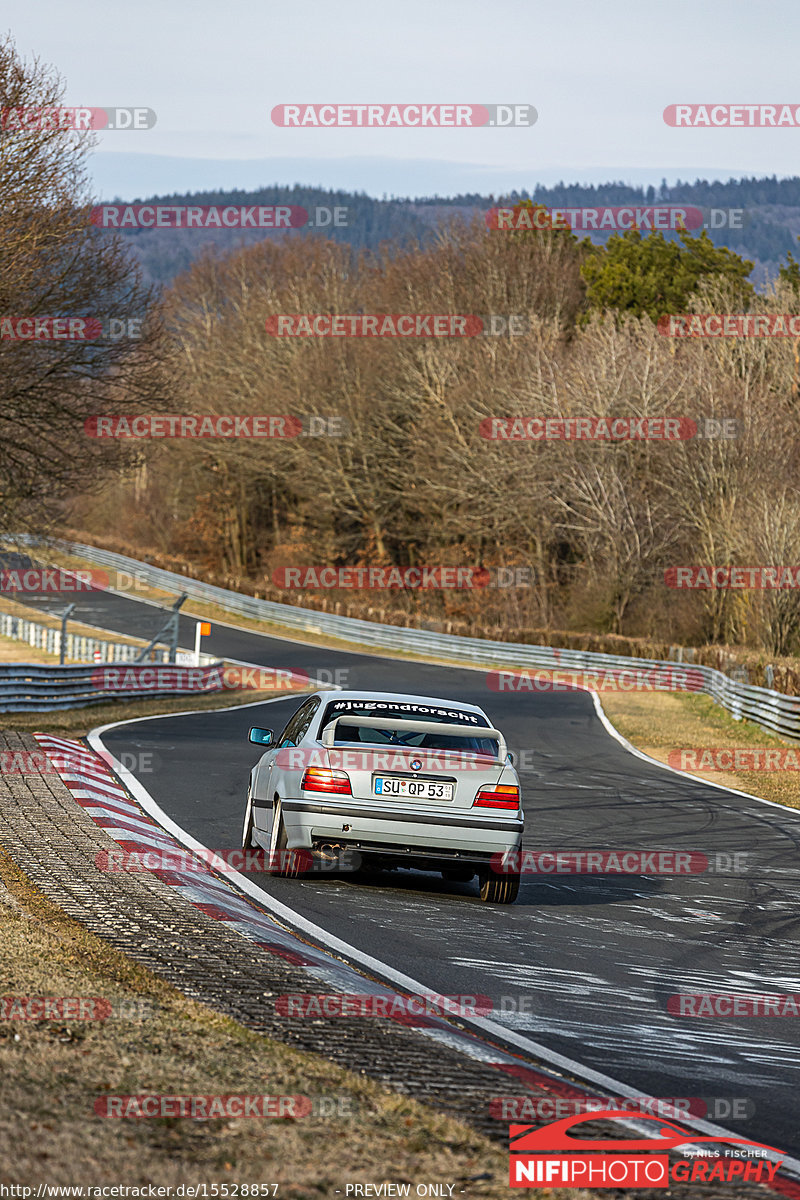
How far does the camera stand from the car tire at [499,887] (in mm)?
10156

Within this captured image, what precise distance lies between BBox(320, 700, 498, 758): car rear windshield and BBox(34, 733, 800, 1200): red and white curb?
1.44 meters

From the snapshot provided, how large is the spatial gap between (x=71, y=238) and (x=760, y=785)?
1557 cm

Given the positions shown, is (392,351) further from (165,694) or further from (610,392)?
(165,694)

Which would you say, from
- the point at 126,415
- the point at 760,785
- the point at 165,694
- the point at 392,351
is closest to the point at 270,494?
the point at 392,351

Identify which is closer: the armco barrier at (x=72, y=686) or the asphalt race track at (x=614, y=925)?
the asphalt race track at (x=614, y=925)

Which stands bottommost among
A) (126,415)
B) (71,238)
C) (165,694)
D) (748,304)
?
(165,694)

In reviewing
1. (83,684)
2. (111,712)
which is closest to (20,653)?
(83,684)

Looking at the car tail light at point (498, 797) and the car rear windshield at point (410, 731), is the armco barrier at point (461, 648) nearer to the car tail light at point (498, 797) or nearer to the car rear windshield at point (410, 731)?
the car rear windshield at point (410, 731)

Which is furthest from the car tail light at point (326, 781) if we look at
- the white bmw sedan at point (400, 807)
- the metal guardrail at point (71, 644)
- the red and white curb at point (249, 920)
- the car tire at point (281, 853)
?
the metal guardrail at point (71, 644)

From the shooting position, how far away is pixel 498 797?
10.0 m

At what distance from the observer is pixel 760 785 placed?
21.1m

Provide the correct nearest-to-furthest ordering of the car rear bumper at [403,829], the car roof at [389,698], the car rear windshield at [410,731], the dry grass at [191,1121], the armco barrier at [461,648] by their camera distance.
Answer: the dry grass at [191,1121] < the car rear bumper at [403,829] < the car rear windshield at [410,731] < the car roof at [389,698] < the armco barrier at [461,648]

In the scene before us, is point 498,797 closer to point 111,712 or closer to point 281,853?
point 281,853

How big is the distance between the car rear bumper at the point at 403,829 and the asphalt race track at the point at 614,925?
408mm
